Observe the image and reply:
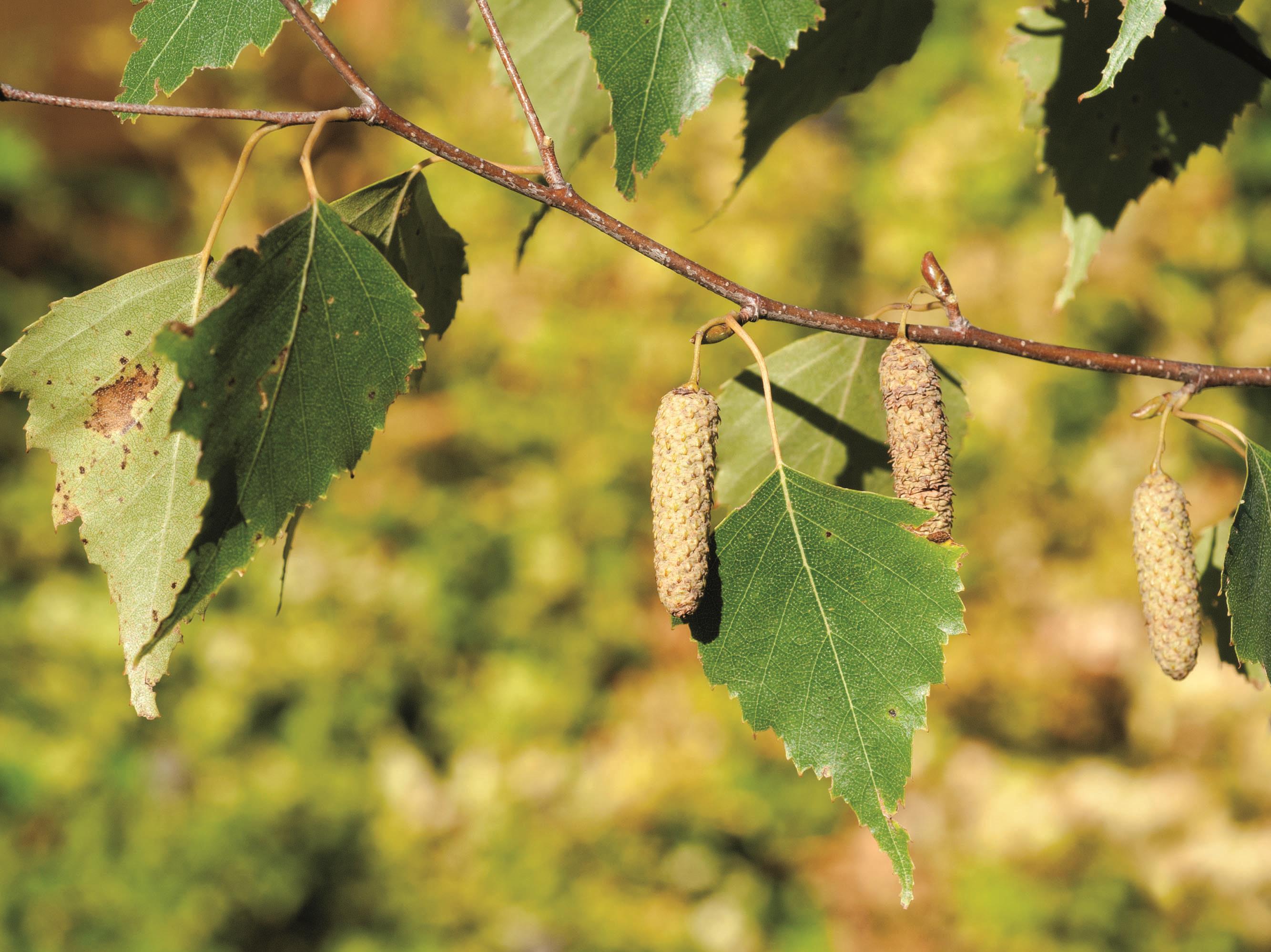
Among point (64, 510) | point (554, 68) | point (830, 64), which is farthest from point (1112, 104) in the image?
point (64, 510)

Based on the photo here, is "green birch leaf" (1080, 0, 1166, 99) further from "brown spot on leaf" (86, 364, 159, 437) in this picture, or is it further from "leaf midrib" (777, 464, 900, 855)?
"brown spot on leaf" (86, 364, 159, 437)

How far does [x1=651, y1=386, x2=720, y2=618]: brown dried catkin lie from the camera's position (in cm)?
57

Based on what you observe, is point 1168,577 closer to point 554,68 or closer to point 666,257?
point 666,257

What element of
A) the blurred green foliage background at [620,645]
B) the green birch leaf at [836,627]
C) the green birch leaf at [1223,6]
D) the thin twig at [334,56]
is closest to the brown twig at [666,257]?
the thin twig at [334,56]

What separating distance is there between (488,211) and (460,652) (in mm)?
1105

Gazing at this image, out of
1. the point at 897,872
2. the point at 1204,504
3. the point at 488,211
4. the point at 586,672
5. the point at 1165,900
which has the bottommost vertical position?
the point at 1165,900

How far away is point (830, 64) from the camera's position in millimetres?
835

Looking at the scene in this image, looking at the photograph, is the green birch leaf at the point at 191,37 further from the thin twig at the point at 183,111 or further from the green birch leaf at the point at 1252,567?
the green birch leaf at the point at 1252,567

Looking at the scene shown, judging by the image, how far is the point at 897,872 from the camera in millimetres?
555

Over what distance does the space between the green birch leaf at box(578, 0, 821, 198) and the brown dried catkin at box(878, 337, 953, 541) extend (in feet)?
0.64

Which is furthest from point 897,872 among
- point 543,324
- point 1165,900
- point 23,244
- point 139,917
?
point 23,244

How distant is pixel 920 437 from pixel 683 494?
0.48ft

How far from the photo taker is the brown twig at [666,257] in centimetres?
59

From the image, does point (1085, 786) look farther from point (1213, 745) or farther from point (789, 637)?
point (789, 637)
